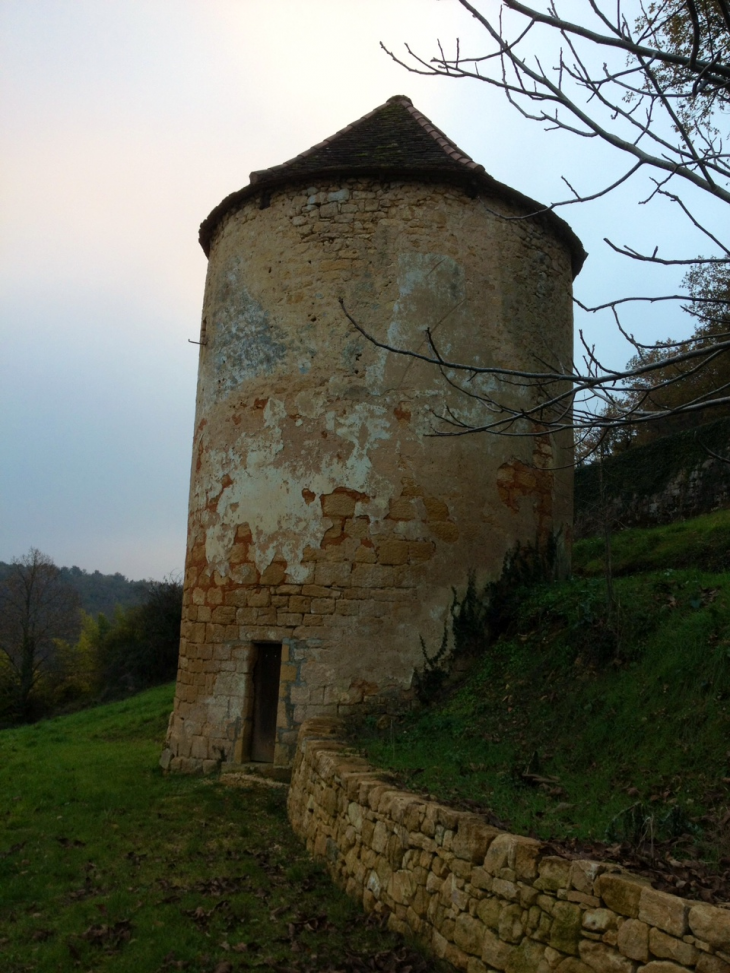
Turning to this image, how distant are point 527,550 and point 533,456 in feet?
3.62

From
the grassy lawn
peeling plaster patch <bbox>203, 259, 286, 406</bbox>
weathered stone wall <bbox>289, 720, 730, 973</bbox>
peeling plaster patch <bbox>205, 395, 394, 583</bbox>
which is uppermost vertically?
peeling plaster patch <bbox>203, 259, 286, 406</bbox>

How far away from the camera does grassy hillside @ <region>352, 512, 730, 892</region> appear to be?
15.0 feet

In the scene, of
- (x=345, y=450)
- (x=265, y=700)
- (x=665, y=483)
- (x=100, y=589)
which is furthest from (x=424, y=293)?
(x=100, y=589)

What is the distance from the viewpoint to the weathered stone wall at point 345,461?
27.0 ft

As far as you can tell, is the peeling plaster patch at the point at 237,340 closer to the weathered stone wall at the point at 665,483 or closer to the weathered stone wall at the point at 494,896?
the weathered stone wall at the point at 494,896

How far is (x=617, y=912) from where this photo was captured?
3.12m

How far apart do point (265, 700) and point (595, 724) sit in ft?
12.9

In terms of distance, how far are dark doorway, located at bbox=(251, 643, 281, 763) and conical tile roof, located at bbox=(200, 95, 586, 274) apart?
5.36m

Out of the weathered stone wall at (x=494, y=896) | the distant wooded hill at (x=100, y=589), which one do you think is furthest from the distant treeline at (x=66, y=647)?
the distant wooded hill at (x=100, y=589)

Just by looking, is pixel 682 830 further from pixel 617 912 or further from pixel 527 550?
pixel 527 550

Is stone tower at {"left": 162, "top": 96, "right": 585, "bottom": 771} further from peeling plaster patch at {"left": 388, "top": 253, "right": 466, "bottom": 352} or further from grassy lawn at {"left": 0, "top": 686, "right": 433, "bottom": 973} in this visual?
grassy lawn at {"left": 0, "top": 686, "right": 433, "bottom": 973}

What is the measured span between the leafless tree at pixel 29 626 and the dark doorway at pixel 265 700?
19.0 meters

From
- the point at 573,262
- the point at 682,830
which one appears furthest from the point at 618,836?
the point at 573,262

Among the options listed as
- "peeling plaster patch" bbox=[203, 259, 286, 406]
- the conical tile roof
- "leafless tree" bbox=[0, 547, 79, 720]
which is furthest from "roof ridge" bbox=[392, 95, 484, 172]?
"leafless tree" bbox=[0, 547, 79, 720]
